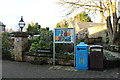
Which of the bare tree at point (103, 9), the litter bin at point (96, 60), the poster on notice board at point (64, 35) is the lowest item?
the litter bin at point (96, 60)

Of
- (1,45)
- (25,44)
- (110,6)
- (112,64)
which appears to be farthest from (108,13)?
(1,45)

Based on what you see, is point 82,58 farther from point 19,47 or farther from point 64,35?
point 19,47

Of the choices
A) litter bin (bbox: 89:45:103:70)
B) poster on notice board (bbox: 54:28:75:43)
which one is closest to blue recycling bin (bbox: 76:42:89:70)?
litter bin (bbox: 89:45:103:70)

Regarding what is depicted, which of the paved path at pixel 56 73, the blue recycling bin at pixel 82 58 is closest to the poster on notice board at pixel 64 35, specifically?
the blue recycling bin at pixel 82 58

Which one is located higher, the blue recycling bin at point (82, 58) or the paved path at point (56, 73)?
the blue recycling bin at point (82, 58)

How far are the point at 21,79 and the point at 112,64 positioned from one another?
170 inches

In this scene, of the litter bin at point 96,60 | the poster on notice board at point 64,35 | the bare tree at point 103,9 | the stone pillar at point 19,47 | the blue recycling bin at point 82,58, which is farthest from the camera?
the bare tree at point 103,9

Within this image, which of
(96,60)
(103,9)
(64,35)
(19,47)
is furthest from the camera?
(103,9)

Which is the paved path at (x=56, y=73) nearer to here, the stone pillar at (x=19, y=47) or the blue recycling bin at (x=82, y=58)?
the blue recycling bin at (x=82, y=58)

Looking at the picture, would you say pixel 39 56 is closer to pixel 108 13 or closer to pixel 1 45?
pixel 1 45

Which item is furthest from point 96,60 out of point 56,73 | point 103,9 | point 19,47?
point 103,9

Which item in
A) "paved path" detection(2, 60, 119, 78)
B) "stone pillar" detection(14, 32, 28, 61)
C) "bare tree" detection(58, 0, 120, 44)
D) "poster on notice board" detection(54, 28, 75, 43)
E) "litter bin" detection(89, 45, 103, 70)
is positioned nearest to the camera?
"paved path" detection(2, 60, 119, 78)

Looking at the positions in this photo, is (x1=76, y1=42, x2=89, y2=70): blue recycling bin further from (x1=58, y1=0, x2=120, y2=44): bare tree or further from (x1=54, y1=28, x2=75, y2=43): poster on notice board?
(x1=58, y1=0, x2=120, y2=44): bare tree

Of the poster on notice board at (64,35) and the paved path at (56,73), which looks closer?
Result: the paved path at (56,73)
